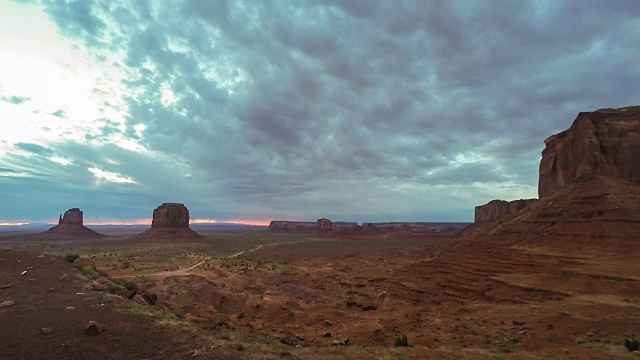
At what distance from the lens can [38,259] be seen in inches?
836

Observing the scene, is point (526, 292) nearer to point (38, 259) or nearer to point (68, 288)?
point (68, 288)

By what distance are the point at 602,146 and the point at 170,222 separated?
455 ft

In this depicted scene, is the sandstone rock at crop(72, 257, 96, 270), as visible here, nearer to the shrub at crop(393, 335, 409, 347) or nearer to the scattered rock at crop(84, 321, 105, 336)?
the scattered rock at crop(84, 321, 105, 336)

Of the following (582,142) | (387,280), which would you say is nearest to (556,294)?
(387,280)

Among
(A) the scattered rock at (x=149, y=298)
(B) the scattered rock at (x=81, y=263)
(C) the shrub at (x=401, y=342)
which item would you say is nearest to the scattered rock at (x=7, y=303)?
(A) the scattered rock at (x=149, y=298)

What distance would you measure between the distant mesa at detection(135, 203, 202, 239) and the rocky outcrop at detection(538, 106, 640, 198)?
126 m

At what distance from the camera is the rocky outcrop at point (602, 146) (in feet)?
150

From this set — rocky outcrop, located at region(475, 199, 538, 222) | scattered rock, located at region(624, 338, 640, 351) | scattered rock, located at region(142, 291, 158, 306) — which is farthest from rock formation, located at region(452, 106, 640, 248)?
rocky outcrop, located at region(475, 199, 538, 222)

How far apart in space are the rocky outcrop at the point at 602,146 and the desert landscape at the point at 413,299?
21 cm

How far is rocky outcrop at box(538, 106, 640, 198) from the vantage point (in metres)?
45.8

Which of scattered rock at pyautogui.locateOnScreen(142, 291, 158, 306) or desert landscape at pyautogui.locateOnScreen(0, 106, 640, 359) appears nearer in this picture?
desert landscape at pyautogui.locateOnScreen(0, 106, 640, 359)

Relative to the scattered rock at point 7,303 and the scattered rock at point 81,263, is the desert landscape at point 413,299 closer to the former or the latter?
the scattered rock at point 7,303

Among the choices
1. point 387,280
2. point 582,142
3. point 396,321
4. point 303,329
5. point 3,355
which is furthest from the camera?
point 582,142

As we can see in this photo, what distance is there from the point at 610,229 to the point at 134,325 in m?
46.6
